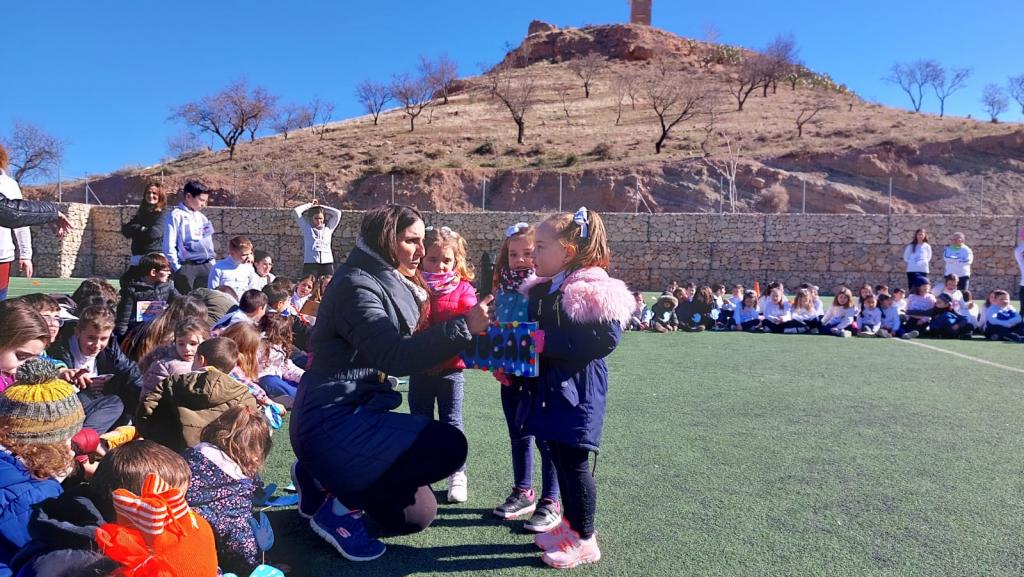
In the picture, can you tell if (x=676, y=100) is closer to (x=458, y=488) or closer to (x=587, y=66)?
(x=587, y=66)

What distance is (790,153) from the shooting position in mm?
37375

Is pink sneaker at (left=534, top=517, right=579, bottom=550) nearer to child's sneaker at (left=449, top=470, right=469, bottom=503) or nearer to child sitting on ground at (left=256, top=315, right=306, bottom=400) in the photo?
child's sneaker at (left=449, top=470, right=469, bottom=503)

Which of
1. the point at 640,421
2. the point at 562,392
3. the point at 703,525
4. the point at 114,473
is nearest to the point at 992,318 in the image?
the point at 640,421

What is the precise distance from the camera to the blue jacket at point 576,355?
8.84 ft

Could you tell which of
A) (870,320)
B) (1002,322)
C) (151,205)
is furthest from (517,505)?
(1002,322)

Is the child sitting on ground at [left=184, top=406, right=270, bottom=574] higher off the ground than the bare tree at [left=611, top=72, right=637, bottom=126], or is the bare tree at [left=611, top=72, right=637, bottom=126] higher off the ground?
the bare tree at [left=611, top=72, right=637, bottom=126]

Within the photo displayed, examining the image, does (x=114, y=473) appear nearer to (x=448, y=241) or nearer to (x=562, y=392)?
(x=562, y=392)

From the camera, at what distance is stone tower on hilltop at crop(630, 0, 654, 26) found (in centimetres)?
9181

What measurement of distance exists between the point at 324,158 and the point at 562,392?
4392cm

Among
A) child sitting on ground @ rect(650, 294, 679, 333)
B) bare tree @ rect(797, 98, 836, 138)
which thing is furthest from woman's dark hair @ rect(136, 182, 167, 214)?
bare tree @ rect(797, 98, 836, 138)

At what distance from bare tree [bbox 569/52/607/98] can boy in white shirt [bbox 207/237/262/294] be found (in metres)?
61.4

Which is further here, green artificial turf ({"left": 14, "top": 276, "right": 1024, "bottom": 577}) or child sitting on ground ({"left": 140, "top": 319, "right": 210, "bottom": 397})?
child sitting on ground ({"left": 140, "top": 319, "right": 210, "bottom": 397})

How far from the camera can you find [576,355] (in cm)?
272

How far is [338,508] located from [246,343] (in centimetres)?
212
